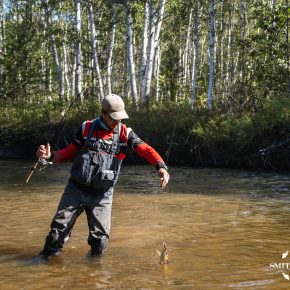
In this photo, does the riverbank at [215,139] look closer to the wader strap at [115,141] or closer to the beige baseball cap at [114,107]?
the wader strap at [115,141]

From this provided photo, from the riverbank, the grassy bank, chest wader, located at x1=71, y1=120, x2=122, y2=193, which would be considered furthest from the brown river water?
the grassy bank

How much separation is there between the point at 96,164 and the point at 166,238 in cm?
219

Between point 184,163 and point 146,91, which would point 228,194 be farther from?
point 146,91

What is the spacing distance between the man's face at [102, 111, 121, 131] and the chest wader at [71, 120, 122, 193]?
9 cm

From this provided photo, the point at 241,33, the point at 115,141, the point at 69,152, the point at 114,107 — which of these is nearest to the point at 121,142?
the point at 115,141

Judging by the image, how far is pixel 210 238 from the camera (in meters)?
7.40

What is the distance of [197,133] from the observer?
715 inches

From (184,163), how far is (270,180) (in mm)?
5023

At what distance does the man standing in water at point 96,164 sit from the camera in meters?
5.79

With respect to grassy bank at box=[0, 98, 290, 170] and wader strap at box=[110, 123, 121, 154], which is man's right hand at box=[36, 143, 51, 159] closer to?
wader strap at box=[110, 123, 121, 154]

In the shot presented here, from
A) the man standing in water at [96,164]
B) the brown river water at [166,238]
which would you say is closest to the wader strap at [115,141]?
the man standing in water at [96,164]

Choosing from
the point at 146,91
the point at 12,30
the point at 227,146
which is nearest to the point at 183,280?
the point at 227,146

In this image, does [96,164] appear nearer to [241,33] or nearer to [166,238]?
[166,238]

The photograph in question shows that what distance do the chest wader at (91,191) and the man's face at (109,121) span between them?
0.33 ft
